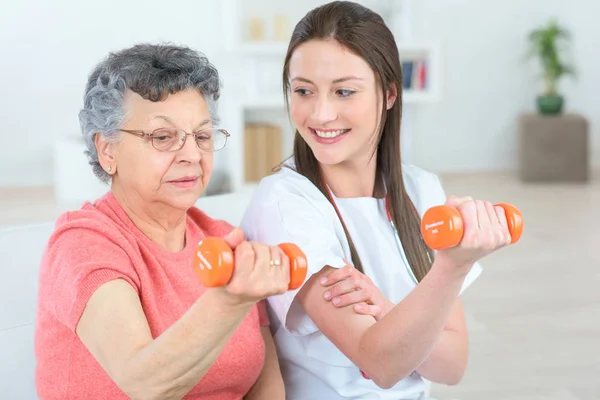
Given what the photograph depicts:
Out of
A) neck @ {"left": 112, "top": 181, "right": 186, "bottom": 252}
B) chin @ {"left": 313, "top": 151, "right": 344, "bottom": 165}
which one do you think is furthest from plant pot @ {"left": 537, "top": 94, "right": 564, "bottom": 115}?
neck @ {"left": 112, "top": 181, "right": 186, "bottom": 252}

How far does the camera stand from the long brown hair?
5.92 feet

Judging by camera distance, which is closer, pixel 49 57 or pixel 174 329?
pixel 174 329

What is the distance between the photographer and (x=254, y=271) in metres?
1.11

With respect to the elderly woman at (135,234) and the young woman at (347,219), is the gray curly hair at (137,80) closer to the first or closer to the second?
the elderly woman at (135,234)

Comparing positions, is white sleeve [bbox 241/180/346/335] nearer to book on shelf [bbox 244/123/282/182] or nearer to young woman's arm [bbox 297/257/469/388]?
young woman's arm [bbox 297/257/469/388]

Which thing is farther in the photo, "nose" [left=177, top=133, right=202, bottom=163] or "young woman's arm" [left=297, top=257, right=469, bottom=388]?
"nose" [left=177, top=133, right=202, bottom=163]

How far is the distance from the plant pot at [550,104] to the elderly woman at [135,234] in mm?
6038

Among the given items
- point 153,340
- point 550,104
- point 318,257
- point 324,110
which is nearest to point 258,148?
point 550,104

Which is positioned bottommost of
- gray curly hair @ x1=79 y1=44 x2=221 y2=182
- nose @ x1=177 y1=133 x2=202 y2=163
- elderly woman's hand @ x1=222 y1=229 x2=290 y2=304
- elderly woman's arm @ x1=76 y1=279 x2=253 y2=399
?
elderly woman's arm @ x1=76 y1=279 x2=253 y2=399

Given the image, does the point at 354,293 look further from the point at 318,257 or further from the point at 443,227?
the point at 443,227

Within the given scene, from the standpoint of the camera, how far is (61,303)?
145cm

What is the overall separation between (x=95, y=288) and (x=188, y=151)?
313 millimetres

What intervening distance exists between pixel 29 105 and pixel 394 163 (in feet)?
19.1

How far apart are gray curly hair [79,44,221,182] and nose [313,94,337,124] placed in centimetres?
23
